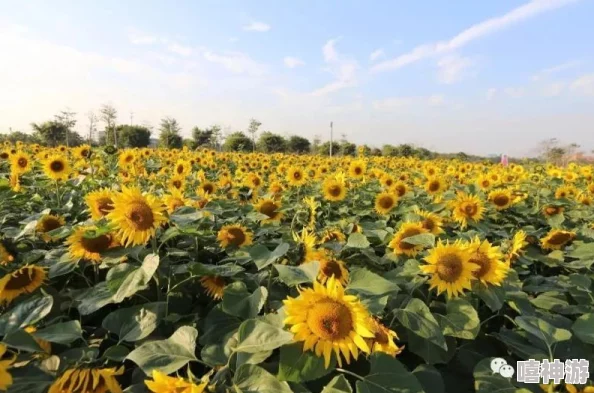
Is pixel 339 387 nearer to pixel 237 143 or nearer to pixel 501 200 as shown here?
pixel 501 200

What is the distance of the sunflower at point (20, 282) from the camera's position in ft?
5.85

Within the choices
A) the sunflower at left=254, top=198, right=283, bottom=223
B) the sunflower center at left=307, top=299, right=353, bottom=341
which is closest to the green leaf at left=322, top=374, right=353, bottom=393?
the sunflower center at left=307, top=299, right=353, bottom=341

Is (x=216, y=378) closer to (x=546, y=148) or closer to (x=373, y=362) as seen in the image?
(x=373, y=362)

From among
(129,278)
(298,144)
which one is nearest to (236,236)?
(129,278)

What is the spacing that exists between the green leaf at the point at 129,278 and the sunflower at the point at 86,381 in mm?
262

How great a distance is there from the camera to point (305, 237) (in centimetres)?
237

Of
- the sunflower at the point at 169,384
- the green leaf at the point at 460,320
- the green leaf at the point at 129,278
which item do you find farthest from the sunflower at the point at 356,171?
the sunflower at the point at 169,384

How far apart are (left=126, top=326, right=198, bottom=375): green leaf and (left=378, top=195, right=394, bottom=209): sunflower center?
11.2 feet

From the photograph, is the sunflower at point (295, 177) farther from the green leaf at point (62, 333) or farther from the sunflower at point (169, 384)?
the sunflower at point (169, 384)

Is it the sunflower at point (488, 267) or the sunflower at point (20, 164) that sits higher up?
the sunflower at point (20, 164)

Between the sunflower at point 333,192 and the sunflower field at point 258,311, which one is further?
the sunflower at point 333,192

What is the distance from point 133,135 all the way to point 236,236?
2888 cm

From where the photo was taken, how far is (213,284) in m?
1.93

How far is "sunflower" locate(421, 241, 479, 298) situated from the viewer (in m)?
1.76
